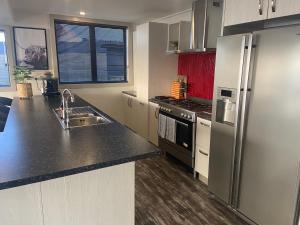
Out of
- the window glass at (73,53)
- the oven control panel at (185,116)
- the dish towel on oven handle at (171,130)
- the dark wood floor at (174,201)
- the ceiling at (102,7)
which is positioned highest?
the ceiling at (102,7)

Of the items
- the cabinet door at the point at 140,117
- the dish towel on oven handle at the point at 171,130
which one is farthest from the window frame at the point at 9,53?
the dish towel on oven handle at the point at 171,130

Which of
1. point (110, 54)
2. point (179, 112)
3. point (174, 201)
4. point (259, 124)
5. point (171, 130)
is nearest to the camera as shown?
point (259, 124)

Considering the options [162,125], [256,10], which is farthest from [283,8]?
[162,125]

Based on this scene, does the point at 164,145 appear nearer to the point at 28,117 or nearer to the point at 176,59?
the point at 176,59

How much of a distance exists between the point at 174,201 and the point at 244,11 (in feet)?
6.67

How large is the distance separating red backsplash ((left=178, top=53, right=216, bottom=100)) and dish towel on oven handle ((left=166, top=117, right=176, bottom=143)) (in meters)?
0.71

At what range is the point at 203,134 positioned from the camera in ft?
8.96

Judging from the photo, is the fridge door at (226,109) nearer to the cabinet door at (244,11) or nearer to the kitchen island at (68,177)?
the cabinet door at (244,11)

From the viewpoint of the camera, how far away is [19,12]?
3961 millimetres

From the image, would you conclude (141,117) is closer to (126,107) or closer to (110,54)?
(126,107)

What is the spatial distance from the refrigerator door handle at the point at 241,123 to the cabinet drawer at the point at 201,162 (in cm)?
52

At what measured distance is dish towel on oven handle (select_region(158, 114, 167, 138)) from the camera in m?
3.42

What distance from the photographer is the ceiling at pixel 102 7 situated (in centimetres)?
325

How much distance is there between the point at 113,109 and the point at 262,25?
356cm
